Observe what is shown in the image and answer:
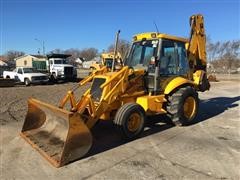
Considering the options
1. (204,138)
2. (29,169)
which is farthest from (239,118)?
(29,169)

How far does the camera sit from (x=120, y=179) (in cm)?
520

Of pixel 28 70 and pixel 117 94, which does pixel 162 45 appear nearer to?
pixel 117 94

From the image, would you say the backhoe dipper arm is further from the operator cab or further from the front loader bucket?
the front loader bucket

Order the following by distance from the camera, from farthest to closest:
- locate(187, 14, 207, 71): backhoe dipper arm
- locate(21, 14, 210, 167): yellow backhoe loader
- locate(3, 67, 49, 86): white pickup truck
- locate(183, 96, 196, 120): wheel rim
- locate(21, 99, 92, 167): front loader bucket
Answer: locate(3, 67, 49, 86): white pickup truck < locate(187, 14, 207, 71): backhoe dipper arm < locate(183, 96, 196, 120): wheel rim < locate(21, 14, 210, 167): yellow backhoe loader < locate(21, 99, 92, 167): front loader bucket

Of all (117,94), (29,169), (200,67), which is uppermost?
(200,67)

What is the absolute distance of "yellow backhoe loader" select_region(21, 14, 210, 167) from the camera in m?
6.25

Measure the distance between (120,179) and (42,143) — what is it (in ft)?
8.16

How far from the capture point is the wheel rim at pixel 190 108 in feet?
29.8

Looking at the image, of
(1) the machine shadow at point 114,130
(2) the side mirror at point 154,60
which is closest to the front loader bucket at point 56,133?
(1) the machine shadow at point 114,130

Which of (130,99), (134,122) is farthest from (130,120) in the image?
(130,99)

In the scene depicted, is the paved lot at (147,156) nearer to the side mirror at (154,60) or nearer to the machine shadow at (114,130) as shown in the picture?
the machine shadow at (114,130)

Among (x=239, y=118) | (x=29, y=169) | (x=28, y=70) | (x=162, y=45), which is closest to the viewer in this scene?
(x=29, y=169)

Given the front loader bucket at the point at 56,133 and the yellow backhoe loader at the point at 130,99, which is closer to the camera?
the front loader bucket at the point at 56,133

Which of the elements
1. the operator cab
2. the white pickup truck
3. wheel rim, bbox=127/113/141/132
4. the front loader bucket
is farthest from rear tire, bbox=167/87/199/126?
the white pickup truck
